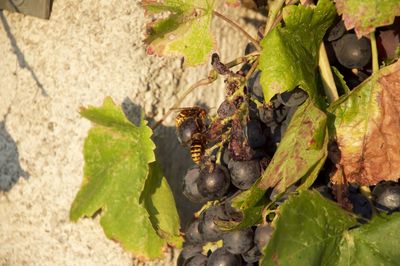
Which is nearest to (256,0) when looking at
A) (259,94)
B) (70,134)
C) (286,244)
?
(259,94)

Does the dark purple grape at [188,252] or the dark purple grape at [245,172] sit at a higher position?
the dark purple grape at [245,172]

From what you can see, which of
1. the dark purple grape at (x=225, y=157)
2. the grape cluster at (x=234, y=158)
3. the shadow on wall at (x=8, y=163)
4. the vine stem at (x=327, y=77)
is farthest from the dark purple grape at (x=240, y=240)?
the shadow on wall at (x=8, y=163)

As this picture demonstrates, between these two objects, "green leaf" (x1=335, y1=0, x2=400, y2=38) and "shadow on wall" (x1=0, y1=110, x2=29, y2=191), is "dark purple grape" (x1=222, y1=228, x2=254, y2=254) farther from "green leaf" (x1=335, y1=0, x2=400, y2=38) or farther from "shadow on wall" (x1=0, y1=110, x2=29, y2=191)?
"shadow on wall" (x1=0, y1=110, x2=29, y2=191)

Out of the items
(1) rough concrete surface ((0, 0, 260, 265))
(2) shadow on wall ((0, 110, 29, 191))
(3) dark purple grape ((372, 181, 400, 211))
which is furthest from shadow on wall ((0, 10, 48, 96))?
(3) dark purple grape ((372, 181, 400, 211))

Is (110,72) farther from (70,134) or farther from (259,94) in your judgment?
(259,94)

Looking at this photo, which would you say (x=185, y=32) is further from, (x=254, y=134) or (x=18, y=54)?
(x=18, y=54)

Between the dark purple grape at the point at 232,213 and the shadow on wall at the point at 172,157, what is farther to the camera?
the shadow on wall at the point at 172,157

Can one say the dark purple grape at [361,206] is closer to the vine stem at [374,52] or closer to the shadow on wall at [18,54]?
the vine stem at [374,52]
